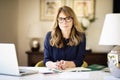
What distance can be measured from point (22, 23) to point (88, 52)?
4.71 ft

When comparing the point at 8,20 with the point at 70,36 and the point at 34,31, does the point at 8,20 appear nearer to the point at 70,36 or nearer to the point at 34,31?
the point at 34,31

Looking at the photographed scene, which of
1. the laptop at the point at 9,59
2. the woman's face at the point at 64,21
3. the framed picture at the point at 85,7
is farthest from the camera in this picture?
the framed picture at the point at 85,7

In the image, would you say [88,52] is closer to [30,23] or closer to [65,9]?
[30,23]

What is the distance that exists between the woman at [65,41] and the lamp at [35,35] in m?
1.90

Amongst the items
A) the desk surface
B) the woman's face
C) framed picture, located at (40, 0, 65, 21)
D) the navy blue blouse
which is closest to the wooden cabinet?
framed picture, located at (40, 0, 65, 21)

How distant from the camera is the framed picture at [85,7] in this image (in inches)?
185

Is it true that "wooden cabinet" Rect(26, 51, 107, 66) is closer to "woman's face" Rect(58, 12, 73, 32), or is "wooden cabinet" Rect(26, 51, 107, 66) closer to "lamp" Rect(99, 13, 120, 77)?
"woman's face" Rect(58, 12, 73, 32)

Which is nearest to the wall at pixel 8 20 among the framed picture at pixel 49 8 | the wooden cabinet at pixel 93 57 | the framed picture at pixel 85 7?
the framed picture at pixel 49 8

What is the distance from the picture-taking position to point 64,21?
253 cm

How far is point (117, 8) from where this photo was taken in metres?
4.49

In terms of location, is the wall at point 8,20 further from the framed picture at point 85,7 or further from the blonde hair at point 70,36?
the blonde hair at point 70,36

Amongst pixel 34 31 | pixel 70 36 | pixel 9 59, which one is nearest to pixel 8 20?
pixel 34 31

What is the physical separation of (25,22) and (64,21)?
8.04 feet

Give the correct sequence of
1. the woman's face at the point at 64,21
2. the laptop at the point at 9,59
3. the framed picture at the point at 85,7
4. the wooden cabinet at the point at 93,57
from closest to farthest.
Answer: the laptop at the point at 9,59
the woman's face at the point at 64,21
the wooden cabinet at the point at 93,57
the framed picture at the point at 85,7
